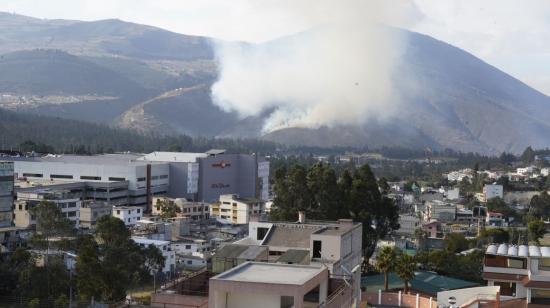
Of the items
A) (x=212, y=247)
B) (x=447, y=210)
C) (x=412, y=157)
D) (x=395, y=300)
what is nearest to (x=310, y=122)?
(x=412, y=157)

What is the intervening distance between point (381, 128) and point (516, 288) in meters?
167

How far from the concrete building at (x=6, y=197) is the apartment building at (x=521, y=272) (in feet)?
70.2

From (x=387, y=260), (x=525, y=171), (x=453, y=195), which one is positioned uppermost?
(x=525, y=171)

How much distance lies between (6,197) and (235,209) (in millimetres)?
18940

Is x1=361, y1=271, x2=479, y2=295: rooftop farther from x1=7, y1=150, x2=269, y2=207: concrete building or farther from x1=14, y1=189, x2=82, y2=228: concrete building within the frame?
x1=7, y1=150, x2=269, y2=207: concrete building

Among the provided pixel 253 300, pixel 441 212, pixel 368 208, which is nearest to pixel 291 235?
pixel 368 208

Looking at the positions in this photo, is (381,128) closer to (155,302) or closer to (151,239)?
(151,239)

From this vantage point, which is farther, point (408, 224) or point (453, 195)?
point (453, 195)

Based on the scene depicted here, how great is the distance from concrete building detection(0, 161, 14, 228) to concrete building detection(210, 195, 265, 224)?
711 inches

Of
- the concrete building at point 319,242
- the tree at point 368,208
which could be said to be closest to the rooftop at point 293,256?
the concrete building at point 319,242

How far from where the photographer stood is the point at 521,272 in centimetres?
2289

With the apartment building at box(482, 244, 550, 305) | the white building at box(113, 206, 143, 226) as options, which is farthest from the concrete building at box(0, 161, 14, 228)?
the apartment building at box(482, 244, 550, 305)

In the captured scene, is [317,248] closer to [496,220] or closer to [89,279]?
[89,279]

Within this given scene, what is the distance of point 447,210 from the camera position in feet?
200
